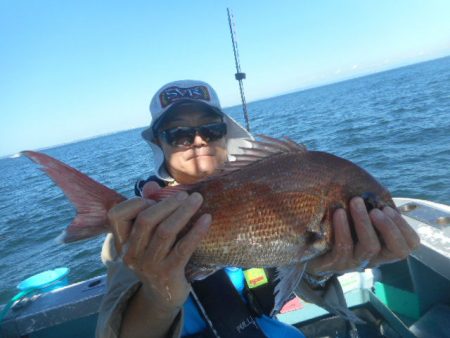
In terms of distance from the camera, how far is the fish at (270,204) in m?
2.05

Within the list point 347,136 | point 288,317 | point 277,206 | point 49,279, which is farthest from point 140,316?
point 347,136

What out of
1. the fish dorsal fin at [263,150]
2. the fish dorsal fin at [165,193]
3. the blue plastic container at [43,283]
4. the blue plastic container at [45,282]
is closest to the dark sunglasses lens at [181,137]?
the fish dorsal fin at [263,150]

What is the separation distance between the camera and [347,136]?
19.7 metres

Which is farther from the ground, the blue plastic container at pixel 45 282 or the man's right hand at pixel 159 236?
the man's right hand at pixel 159 236

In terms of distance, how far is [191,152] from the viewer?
3201 mm

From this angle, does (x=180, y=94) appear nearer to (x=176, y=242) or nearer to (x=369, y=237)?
(x=176, y=242)

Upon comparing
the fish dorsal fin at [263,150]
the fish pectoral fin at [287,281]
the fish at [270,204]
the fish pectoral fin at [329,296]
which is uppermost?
the fish dorsal fin at [263,150]

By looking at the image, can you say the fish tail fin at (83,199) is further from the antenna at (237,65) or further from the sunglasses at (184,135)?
the antenna at (237,65)

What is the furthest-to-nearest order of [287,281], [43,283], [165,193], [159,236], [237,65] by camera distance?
[237,65]
[43,283]
[287,281]
[165,193]
[159,236]

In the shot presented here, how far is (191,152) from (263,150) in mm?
1065

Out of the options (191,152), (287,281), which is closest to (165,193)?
(287,281)

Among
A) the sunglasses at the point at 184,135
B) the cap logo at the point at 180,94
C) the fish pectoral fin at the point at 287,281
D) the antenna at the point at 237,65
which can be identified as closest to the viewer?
the fish pectoral fin at the point at 287,281

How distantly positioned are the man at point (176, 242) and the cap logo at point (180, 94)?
0.01 meters

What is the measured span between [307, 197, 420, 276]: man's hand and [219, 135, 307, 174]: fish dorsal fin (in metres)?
0.53
